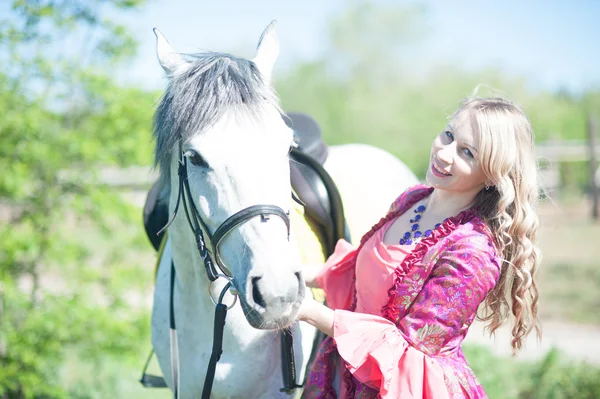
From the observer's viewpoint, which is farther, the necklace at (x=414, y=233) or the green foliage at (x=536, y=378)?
the green foliage at (x=536, y=378)

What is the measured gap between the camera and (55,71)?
4.18m

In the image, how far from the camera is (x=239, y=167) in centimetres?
163

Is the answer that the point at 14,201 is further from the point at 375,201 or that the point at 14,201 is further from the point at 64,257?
the point at 375,201

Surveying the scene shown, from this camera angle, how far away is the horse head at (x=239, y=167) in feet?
5.10

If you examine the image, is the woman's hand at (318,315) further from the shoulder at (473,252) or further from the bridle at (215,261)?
the shoulder at (473,252)

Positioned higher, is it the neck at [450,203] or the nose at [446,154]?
the nose at [446,154]

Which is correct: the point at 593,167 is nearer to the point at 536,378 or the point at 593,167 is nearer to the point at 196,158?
the point at 536,378

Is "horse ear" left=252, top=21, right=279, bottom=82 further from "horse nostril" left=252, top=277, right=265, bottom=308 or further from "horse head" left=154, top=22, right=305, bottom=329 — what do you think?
"horse nostril" left=252, top=277, right=265, bottom=308

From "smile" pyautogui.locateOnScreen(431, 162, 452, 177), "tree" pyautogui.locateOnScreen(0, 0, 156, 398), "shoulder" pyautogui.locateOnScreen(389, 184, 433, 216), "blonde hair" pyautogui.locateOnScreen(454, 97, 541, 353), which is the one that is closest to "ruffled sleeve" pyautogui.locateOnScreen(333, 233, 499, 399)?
"blonde hair" pyautogui.locateOnScreen(454, 97, 541, 353)

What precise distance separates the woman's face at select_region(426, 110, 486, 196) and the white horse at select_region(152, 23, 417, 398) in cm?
49

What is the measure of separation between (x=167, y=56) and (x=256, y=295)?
1.00 meters

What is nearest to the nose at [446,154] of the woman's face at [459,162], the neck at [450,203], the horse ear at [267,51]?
the woman's face at [459,162]

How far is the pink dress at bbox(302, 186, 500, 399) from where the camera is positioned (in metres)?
1.62

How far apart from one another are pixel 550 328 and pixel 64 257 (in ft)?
17.5
